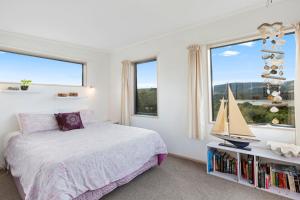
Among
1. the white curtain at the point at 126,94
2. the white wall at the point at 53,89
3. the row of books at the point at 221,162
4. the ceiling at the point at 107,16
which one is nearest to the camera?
the ceiling at the point at 107,16

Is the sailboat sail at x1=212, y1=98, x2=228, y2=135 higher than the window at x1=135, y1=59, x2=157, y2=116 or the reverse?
the reverse

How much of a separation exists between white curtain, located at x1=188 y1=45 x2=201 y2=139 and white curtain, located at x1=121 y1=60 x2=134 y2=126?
1.72 metres

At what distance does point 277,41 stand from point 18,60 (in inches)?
172

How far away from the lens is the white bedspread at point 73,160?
1.59 m

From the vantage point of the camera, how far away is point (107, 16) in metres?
2.64

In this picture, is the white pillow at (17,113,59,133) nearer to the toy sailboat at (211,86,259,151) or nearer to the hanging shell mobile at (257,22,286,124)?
the toy sailboat at (211,86,259,151)

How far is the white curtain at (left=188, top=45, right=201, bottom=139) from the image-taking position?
2.96m

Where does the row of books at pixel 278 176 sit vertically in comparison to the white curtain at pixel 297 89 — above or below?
below

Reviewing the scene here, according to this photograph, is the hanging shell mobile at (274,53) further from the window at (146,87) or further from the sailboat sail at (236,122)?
the window at (146,87)

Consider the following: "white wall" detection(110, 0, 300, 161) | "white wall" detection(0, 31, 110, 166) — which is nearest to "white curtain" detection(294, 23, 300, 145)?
"white wall" detection(110, 0, 300, 161)

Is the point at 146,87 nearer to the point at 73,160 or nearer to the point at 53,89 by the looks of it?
the point at 53,89

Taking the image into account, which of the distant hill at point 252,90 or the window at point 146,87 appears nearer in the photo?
the distant hill at point 252,90

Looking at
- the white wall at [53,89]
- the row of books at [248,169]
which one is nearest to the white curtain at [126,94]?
the white wall at [53,89]

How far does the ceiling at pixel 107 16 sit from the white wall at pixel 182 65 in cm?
18
